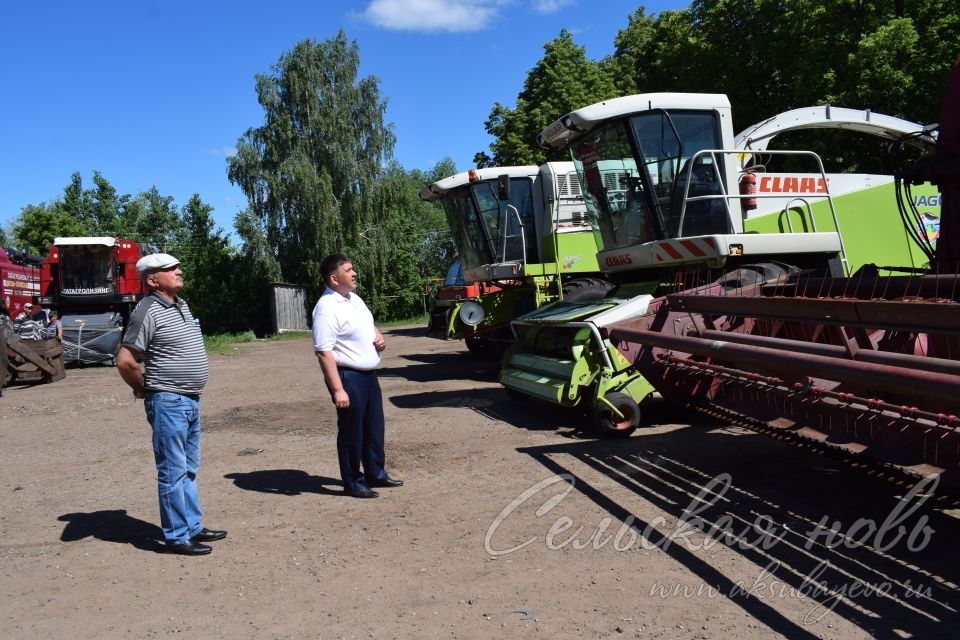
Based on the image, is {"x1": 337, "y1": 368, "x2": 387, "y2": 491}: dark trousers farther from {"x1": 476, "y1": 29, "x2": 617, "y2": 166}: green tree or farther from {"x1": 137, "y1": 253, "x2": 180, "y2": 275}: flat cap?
{"x1": 476, "y1": 29, "x2": 617, "y2": 166}: green tree

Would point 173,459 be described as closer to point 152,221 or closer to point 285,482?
point 285,482

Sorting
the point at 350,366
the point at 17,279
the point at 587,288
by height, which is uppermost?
the point at 17,279

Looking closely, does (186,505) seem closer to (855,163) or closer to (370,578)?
(370,578)

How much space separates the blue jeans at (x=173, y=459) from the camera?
178 inches

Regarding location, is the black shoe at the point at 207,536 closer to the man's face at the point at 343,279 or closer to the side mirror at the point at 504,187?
the man's face at the point at 343,279

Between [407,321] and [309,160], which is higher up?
[309,160]

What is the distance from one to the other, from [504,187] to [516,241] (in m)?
1.18

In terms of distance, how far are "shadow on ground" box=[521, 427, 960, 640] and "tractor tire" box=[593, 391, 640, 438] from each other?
31 centimetres

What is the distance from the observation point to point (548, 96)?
92.7 ft

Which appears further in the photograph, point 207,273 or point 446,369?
point 207,273

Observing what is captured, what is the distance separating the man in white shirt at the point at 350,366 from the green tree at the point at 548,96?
71.4ft

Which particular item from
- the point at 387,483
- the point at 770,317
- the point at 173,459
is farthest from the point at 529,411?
the point at 173,459

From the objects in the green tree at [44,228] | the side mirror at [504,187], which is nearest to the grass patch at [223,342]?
the side mirror at [504,187]

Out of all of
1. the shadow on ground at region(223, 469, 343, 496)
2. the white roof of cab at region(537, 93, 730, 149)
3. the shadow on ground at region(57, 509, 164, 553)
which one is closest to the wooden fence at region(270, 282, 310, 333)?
the white roof of cab at region(537, 93, 730, 149)
